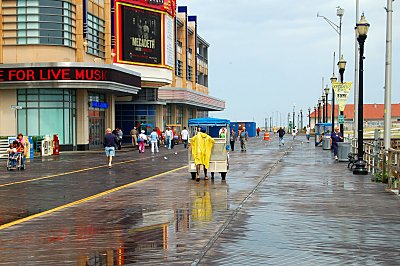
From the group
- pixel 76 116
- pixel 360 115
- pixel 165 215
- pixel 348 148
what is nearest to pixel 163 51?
pixel 76 116

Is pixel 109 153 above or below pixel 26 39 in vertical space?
below

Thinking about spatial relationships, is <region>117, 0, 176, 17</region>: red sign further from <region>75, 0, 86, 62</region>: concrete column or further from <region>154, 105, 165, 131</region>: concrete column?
<region>154, 105, 165, 131</region>: concrete column

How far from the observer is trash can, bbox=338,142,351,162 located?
99.0ft

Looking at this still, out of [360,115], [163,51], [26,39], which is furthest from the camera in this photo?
[163,51]

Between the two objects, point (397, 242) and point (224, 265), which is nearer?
point (224, 265)

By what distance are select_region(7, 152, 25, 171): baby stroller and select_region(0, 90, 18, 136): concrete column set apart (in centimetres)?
1669

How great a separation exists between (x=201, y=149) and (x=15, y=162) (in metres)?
10.2

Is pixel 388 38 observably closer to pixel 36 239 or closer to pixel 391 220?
pixel 391 220

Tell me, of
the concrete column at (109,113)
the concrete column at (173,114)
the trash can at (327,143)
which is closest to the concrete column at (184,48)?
the concrete column at (173,114)

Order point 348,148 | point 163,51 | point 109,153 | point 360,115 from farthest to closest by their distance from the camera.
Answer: point 163,51
point 348,148
point 109,153
point 360,115

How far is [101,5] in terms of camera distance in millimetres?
49312

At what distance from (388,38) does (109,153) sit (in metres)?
12.5

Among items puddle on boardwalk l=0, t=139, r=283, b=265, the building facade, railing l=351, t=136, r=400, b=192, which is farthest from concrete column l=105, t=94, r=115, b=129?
puddle on boardwalk l=0, t=139, r=283, b=265

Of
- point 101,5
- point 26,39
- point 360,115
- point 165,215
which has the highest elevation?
point 101,5
